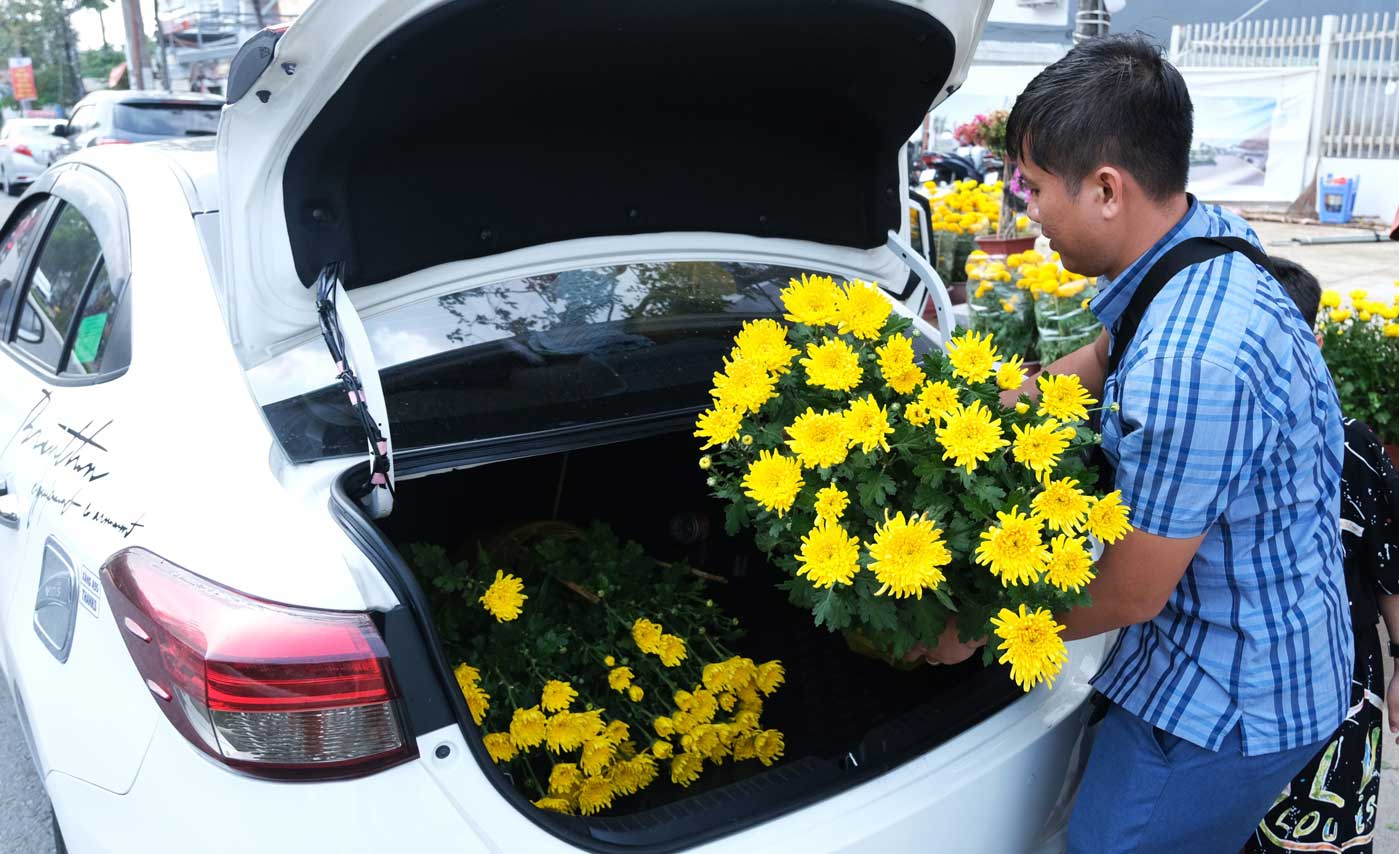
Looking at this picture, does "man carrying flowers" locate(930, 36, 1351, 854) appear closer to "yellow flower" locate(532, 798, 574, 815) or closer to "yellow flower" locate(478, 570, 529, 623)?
"yellow flower" locate(532, 798, 574, 815)

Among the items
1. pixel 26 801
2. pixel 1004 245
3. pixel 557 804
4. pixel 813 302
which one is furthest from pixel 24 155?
pixel 813 302

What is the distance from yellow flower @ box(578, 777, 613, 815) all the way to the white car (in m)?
0.05

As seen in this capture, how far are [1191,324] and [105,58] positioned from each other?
69.5 meters

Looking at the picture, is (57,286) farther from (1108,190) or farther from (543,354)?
(1108,190)

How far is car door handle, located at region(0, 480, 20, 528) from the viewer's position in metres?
2.14

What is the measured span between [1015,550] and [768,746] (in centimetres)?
94

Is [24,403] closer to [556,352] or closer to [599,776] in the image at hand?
[556,352]

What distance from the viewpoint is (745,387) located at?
167cm

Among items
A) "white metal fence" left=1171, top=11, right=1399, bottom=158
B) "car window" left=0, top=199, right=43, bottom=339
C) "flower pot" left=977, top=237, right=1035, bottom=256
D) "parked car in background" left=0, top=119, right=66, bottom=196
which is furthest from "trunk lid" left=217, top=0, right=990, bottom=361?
"parked car in background" left=0, top=119, right=66, bottom=196

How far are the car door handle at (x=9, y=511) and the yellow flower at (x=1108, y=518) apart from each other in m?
1.93

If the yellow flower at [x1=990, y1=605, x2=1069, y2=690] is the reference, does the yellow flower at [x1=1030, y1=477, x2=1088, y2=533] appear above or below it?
above

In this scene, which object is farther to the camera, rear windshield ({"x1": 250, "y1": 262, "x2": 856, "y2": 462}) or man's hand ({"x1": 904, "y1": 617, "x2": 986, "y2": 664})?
rear windshield ({"x1": 250, "y1": 262, "x2": 856, "y2": 462})

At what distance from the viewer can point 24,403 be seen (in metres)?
2.44

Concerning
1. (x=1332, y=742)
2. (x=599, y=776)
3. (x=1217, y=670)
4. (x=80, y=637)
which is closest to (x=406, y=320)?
(x=80, y=637)
